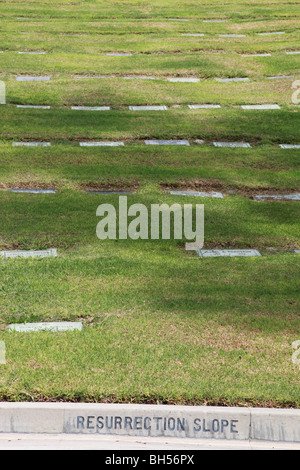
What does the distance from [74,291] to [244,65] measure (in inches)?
676

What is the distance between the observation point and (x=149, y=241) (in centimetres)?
1112

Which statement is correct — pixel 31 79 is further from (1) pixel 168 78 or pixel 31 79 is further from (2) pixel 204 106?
(2) pixel 204 106

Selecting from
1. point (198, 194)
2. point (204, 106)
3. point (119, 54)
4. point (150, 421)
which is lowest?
point (150, 421)

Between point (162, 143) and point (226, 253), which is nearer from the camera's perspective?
point (226, 253)

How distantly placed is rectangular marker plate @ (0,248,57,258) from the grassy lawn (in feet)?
0.60

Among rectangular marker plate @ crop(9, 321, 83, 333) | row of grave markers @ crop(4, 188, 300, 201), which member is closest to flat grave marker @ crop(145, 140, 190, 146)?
row of grave markers @ crop(4, 188, 300, 201)

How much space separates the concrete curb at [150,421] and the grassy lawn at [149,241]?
27 cm

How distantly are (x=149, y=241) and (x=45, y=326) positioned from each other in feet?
10.9

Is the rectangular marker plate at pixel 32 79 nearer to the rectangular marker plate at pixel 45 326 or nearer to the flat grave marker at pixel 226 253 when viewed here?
the flat grave marker at pixel 226 253

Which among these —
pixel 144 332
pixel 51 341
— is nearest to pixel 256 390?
pixel 144 332

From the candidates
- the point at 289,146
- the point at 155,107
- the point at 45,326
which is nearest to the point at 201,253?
the point at 45,326

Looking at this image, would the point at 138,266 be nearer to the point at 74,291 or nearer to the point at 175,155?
the point at 74,291

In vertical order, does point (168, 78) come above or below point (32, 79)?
above

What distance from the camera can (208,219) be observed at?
12016 mm
